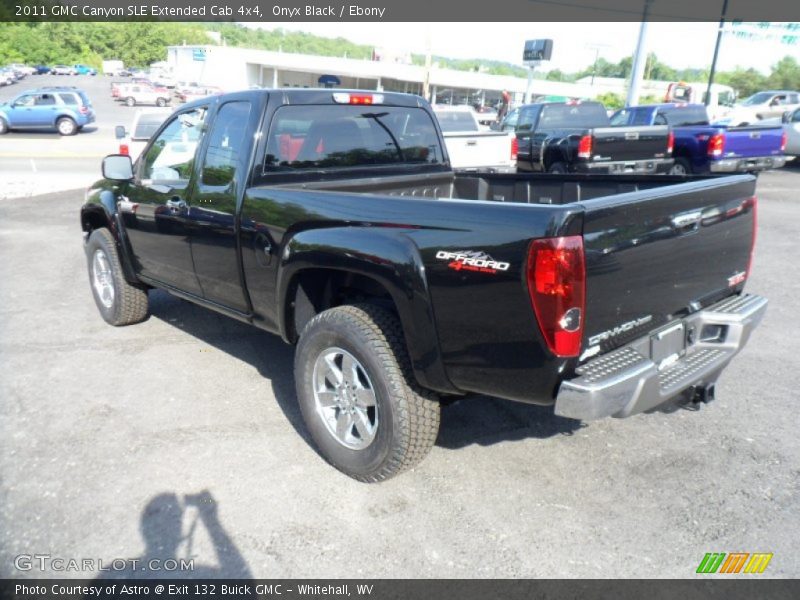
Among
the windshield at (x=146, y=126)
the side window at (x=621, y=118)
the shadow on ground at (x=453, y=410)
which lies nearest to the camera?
the shadow on ground at (x=453, y=410)

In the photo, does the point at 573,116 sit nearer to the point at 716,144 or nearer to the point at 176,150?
the point at 716,144

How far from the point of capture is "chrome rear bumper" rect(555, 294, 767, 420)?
2.60m

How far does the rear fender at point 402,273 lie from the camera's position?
115 inches

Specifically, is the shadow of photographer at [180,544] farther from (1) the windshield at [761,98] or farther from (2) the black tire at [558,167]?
(1) the windshield at [761,98]

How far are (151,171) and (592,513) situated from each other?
3956 mm

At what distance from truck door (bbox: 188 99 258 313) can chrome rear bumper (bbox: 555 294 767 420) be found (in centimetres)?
230

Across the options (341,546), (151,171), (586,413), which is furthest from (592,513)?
(151,171)

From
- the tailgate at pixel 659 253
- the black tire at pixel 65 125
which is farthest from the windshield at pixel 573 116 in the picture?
the black tire at pixel 65 125

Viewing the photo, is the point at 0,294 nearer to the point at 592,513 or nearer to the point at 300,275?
the point at 300,275

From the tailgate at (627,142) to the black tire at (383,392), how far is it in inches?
368

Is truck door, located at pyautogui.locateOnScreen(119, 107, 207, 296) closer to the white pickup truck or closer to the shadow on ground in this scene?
the shadow on ground

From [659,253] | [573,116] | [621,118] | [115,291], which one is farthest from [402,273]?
[621,118]

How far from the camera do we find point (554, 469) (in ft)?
11.7

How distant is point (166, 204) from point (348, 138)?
1.41m
